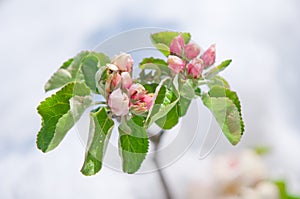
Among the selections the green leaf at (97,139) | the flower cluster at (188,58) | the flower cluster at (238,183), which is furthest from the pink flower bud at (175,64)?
the flower cluster at (238,183)

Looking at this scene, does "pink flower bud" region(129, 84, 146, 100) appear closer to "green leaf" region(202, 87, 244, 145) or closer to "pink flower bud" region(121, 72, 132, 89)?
"pink flower bud" region(121, 72, 132, 89)

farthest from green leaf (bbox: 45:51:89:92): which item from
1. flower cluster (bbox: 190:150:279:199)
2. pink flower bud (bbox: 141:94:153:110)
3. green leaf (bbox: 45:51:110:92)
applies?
flower cluster (bbox: 190:150:279:199)

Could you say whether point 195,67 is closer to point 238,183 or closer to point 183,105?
point 183,105

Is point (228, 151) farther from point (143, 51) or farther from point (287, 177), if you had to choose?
point (143, 51)

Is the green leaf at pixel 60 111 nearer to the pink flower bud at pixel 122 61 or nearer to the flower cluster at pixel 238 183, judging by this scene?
the pink flower bud at pixel 122 61

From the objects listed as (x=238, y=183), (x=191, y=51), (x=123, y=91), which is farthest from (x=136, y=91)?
(x=238, y=183)

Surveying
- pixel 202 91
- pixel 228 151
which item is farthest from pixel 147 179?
pixel 202 91
